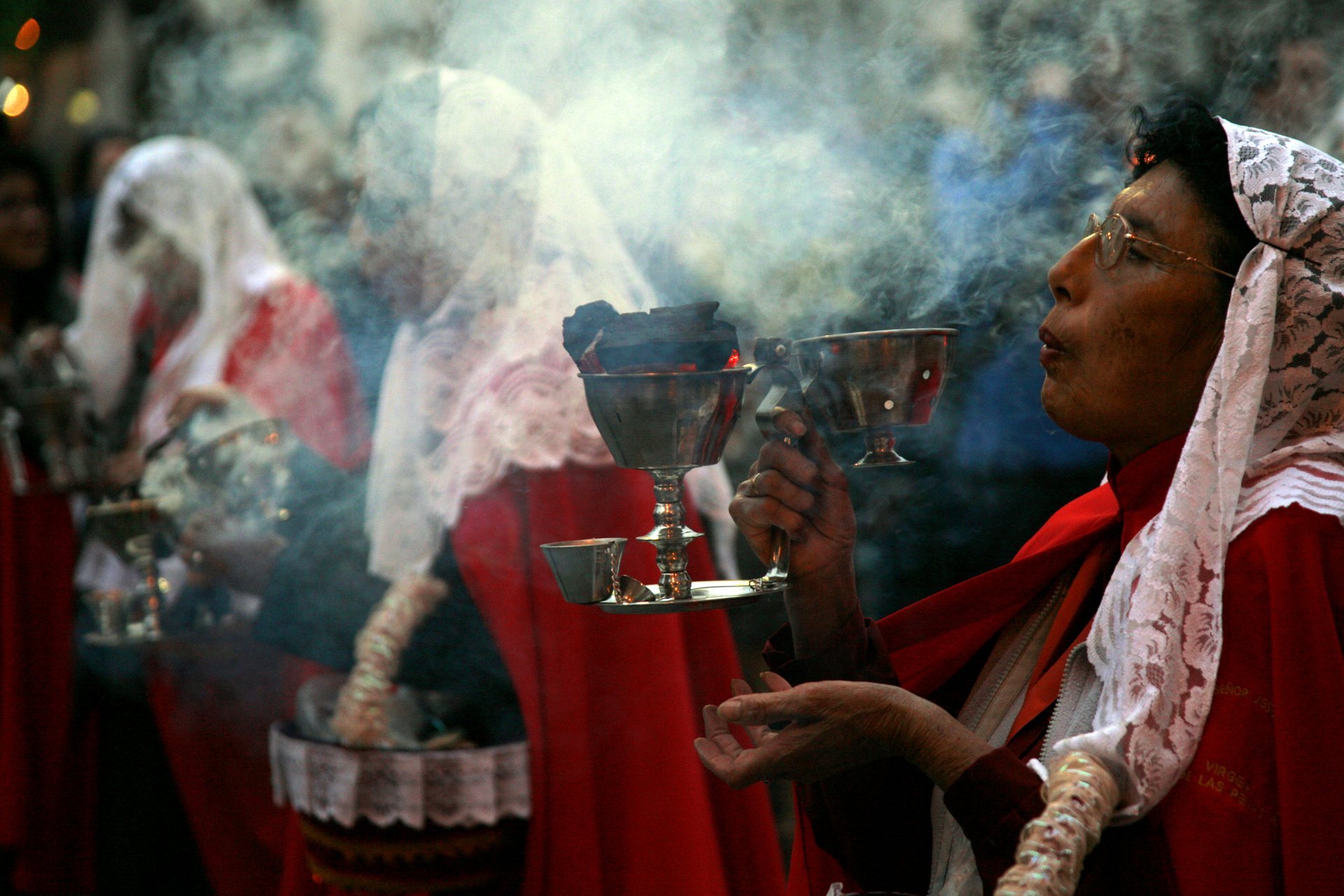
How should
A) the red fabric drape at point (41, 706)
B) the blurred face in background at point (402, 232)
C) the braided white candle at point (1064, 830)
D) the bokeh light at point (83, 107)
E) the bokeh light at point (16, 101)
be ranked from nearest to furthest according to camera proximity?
the braided white candle at point (1064, 830) → the blurred face in background at point (402, 232) → the red fabric drape at point (41, 706) → the bokeh light at point (83, 107) → the bokeh light at point (16, 101)

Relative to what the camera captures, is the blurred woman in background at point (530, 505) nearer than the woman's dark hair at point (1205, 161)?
No

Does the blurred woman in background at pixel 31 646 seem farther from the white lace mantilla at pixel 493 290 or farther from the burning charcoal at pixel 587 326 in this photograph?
the burning charcoal at pixel 587 326

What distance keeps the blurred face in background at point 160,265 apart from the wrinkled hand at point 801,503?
13.0 ft

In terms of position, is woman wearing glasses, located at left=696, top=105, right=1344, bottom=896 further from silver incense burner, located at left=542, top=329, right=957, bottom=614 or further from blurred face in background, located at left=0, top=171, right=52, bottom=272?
blurred face in background, located at left=0, top=171, right=52, bottom=272

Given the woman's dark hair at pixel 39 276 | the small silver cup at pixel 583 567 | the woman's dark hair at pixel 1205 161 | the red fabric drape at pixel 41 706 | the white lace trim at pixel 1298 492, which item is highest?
the woman's dark hair at pixel 39 276

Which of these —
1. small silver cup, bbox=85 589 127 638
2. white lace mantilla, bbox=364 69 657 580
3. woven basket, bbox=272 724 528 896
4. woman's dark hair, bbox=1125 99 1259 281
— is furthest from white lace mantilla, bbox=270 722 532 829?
Result: woman's dark hair, bbox=1125 99 1259 281

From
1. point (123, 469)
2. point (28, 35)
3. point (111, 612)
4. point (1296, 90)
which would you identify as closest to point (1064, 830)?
point (1296, 90)

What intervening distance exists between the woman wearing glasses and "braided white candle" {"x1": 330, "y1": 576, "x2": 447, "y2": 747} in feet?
4.11

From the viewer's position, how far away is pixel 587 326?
165 centimetres

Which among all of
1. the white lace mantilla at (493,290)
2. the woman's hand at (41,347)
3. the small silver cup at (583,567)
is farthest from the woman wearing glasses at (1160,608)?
the woman's hand at (41,347)

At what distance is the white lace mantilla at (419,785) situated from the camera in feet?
8.89

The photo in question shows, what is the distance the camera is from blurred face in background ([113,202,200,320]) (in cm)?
501

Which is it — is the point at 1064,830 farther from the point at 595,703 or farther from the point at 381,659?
the point at 381,659

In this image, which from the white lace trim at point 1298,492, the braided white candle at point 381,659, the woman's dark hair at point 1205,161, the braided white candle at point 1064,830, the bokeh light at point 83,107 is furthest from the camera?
the bokeh light at point 83,107
